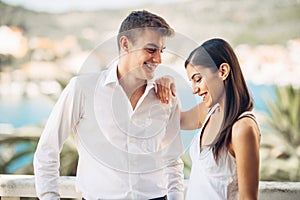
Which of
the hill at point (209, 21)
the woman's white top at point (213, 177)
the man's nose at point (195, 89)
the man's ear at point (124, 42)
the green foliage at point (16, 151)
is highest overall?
the hill at point (209, 21)

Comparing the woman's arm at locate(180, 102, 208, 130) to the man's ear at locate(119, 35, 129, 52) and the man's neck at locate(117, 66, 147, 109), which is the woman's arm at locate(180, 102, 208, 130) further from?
the man's ear at locate(119, 35, 129, 52)

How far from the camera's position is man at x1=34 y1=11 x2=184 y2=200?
5.13ft

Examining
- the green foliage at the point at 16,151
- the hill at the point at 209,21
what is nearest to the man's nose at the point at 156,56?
A: the hill at the point at 209,21

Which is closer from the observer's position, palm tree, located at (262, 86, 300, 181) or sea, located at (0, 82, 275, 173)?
palm tree, located at (262, 86, 300, 181)

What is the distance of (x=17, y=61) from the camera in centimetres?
450

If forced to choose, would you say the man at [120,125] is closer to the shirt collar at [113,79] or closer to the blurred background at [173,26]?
the shirt collar at [113,79]

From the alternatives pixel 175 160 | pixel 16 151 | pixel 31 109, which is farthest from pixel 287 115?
pixel 175 160

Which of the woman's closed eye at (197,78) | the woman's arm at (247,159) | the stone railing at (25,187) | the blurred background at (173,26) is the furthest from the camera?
the blurred background at (173,26)

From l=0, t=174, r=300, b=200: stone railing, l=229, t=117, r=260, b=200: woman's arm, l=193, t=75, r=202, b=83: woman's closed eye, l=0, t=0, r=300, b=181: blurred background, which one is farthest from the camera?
l=0, t=0, r=300, b=181: blurred background

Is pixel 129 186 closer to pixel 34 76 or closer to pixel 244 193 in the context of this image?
pixel 244 193

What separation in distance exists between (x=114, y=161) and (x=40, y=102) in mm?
2897

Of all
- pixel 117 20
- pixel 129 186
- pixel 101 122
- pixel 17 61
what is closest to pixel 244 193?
pixel 129 186

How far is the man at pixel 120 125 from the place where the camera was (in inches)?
61.6

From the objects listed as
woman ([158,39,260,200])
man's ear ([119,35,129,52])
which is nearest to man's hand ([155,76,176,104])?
woman ([158,39,260,200])
